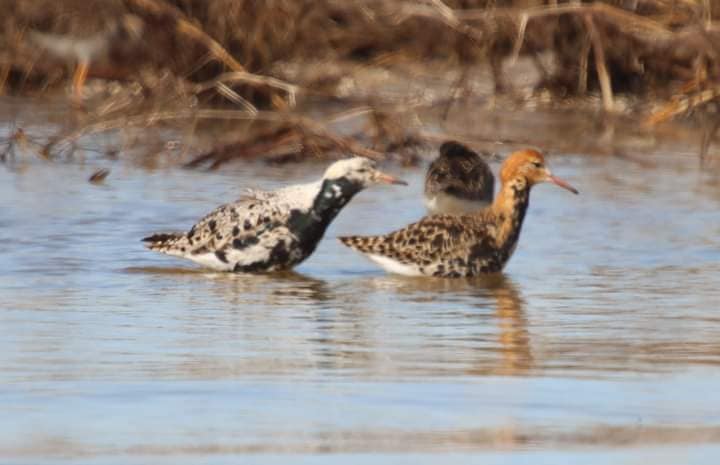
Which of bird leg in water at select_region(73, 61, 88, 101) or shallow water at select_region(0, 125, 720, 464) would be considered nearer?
shallow water at select_region(0, 125, 720, 464)

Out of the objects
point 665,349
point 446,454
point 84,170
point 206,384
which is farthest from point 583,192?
point 446,454

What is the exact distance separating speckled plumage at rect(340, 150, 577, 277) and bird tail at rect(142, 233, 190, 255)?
2.95 ft

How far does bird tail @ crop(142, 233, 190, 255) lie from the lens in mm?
10531

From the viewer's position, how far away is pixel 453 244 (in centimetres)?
1032

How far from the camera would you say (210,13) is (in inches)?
761

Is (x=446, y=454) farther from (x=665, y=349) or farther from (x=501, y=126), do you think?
(x=501, y=126)

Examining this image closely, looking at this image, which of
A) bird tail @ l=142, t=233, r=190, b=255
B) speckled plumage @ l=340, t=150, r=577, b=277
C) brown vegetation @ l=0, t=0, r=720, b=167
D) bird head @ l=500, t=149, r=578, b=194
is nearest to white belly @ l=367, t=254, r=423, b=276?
speckled plumage @ l=340, t=150, r=577, b=277

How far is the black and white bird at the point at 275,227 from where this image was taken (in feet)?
34.0

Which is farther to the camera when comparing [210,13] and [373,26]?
[373,26]

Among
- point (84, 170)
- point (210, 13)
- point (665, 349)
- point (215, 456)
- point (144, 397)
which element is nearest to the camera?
point (215, 456)

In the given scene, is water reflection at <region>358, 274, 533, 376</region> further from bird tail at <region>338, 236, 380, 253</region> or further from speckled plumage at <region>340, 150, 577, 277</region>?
bird tail at <region>338, 236, 380, 253</region>

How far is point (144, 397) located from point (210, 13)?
1296 cm

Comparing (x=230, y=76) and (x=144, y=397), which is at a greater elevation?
(x=144, y=397)

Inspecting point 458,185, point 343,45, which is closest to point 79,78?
point 343,45
